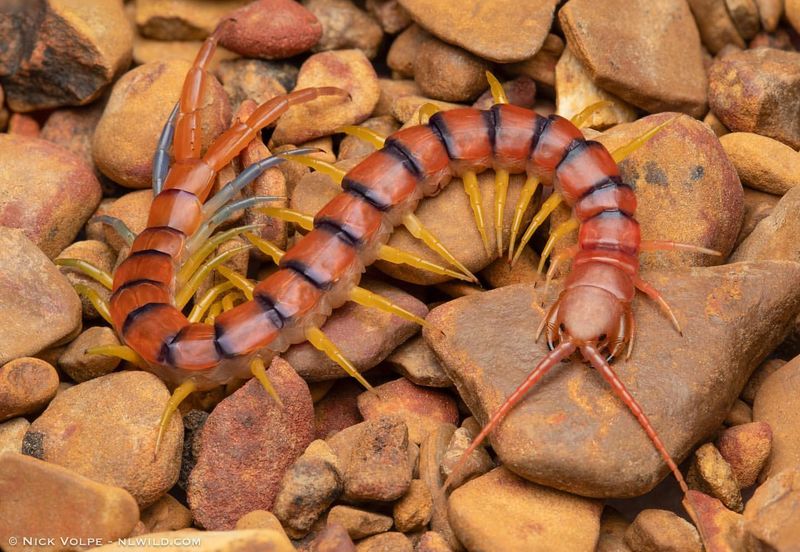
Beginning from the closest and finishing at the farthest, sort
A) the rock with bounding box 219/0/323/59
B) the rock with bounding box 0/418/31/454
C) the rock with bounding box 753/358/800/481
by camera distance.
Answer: the rock with bounding box 753/358/800/481 → the rock with bounding box 0/418/31/454 → the rock with bounding box 219/0/323/59

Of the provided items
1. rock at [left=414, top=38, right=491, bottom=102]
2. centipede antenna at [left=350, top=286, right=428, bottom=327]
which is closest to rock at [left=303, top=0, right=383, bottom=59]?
rock at [left=414, top=38, right=491, bottom=102]

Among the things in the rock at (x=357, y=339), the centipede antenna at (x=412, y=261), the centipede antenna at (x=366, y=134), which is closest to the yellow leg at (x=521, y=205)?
the centipede antenna at (x=412, y=261)

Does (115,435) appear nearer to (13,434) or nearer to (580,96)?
(13,434)

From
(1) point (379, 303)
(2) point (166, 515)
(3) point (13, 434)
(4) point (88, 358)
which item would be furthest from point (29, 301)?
(1) point (379, 303)

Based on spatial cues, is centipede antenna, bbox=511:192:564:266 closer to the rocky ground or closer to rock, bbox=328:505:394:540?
the rocky ground

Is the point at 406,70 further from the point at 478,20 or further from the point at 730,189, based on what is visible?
the point at 730,189

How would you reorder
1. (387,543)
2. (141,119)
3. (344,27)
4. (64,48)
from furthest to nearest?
(344,27), (64,48), (141,119), (387,543)
